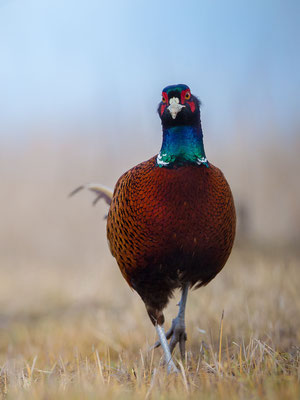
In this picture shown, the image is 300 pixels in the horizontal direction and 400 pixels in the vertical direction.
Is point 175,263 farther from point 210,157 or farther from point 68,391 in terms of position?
point 210,157

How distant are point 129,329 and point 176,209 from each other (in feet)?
6.22

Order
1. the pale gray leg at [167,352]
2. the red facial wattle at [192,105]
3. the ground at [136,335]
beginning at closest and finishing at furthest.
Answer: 1. the ground at [136,335]
2. the pale gray leg at [167,352]
3. the red facial wattle at [192,105]

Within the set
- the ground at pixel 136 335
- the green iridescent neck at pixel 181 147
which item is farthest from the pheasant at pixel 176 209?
the ground at pixel 136 335

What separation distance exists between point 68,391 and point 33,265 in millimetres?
7060

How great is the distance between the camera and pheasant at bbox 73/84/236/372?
2.46m

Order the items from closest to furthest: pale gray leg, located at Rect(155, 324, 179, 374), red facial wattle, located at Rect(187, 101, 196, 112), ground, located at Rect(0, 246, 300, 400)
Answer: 1. ground, located at Rect(0, 246, 300, 400)
2. pale gray leg, located at Rect(155, 324, 179, 374)
3. red facial wattle, located at Rect(187, 101, 196, 112)

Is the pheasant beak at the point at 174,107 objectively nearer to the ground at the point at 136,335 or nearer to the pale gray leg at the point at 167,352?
A: the ground at the point at 136,335

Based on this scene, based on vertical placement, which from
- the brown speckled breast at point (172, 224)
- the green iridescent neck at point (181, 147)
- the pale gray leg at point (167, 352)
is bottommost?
the pale gray leg at point (167, 352)

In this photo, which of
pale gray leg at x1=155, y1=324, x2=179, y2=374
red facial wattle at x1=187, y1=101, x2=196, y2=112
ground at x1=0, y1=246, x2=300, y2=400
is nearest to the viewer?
ground at x1=0, y1=246, x2=300, y2=400

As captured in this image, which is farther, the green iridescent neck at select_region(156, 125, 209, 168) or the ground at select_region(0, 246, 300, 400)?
the green iridescent neck at select_region(156, 125, 209, 168)

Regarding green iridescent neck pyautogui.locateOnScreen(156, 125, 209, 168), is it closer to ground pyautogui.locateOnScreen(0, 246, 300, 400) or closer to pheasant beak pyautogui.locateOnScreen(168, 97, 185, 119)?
pheasant beak pyautogui.locateOnScreen(168, 97, 185, 119)

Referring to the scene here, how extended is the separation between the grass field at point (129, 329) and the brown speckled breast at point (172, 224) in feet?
1.21

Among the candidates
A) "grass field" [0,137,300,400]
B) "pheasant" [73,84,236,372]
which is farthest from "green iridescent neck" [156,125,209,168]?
"grass field" [0,137,300,400]

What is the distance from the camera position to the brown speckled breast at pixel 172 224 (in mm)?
2461
